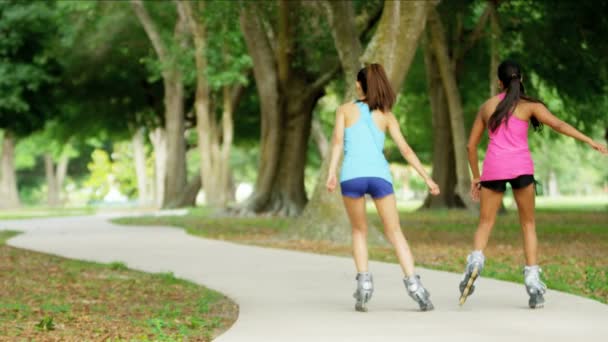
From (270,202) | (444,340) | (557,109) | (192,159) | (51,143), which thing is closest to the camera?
(444,340)

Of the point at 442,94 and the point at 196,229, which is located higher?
the point at 442,94

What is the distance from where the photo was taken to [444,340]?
24.0 feet

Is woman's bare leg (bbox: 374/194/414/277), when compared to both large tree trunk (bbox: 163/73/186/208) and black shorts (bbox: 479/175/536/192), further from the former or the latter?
large tree trunk (bbox: 163/73/186/208)

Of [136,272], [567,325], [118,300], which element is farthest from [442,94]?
[567,325]

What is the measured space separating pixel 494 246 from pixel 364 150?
395 inches

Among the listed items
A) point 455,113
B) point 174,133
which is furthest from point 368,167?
point 174,133

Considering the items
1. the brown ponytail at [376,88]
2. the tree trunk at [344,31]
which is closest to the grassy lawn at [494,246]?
the brown ponytail at [376,88]

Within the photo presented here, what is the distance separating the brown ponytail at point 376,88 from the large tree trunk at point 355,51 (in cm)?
941

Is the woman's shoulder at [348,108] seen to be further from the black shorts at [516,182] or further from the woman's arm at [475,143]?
the black shorts at [516,182]

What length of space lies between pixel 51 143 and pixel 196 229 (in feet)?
119

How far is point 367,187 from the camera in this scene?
29.4 feet

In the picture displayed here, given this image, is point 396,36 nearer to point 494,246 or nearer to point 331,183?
point 494,246

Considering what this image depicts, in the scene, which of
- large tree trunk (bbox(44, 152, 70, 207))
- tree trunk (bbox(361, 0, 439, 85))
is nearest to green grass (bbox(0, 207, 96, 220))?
large tree trunk (bbox(44, 152, 70, 207))

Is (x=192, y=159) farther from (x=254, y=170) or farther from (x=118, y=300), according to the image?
(x=118, y=300)
